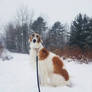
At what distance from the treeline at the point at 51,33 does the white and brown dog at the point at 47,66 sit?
11.3ft

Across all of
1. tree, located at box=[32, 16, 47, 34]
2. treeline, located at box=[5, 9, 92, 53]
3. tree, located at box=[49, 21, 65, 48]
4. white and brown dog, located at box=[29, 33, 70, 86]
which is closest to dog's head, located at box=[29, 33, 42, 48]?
white and brown dog, located at box=[29, 33, 70, 86]

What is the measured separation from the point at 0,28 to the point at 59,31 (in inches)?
115

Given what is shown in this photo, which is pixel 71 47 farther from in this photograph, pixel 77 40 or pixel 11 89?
pixel 11 89

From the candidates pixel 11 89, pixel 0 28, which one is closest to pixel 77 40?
pixel 0 28

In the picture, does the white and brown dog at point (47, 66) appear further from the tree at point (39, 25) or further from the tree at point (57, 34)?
the tree at point (39, 25)

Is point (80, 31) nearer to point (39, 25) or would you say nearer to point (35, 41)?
point (39, 25)

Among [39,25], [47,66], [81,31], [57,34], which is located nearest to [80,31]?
[81,31]

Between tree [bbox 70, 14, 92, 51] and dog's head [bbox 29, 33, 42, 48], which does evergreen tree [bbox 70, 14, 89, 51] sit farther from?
dog's head [bbox 29, 33, 42, 48]

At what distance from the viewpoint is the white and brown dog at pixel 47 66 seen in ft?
6.56

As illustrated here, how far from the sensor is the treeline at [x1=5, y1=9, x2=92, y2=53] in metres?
5.63

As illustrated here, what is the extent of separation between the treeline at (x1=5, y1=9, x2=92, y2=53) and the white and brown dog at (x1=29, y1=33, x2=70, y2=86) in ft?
11.3

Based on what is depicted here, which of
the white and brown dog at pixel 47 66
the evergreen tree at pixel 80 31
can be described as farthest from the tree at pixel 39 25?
the white and brown dog at pixel 47 66

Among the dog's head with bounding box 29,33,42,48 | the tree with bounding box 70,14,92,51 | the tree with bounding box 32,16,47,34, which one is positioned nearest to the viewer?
the dog's head with bounding box 29,33,42,48

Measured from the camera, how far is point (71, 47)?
537cm
